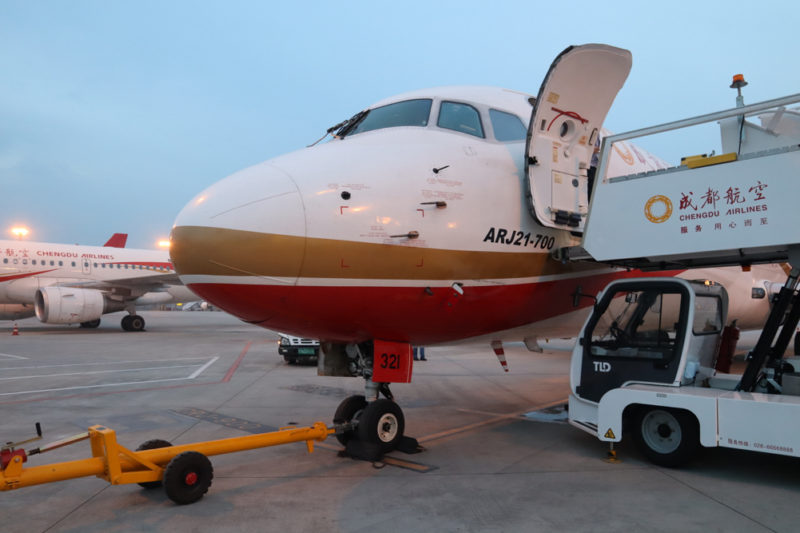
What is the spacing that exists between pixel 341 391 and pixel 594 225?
6.59 meters

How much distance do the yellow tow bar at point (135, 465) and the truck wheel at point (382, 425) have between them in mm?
893

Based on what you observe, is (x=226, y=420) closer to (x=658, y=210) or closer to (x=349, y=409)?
(x=349, y=409)

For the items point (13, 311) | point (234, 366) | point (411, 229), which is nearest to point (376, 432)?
point (411, 229)

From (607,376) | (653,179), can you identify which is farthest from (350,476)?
(653,179)

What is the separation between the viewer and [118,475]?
4086mm

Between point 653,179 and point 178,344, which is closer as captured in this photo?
point 653,179

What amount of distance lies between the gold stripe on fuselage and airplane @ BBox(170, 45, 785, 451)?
1cm

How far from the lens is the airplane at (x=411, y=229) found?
429cm

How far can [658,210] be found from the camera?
5379 millimetres

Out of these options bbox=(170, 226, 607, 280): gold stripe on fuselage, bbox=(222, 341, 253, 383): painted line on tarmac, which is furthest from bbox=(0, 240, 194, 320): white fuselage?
bbox=(170, 226, 607, 280): gold stripe on fuselage

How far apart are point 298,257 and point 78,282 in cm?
2631

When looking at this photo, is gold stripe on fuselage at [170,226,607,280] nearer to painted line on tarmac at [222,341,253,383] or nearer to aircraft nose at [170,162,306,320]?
aircraft nose at [170,162,306,320]

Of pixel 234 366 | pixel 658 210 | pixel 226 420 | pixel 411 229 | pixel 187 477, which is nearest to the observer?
pixel 187 477

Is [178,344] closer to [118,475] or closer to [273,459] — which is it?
[273,459]
